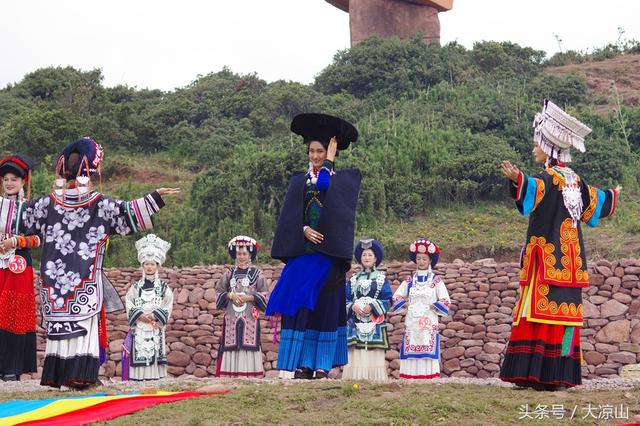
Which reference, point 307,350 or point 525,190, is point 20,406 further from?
point 525,190

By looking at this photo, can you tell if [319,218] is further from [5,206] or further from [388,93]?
[388,93]

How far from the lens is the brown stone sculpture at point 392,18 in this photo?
103 feet

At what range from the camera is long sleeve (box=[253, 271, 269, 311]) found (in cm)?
1317

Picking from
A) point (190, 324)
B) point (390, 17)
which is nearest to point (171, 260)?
point (190, 324)

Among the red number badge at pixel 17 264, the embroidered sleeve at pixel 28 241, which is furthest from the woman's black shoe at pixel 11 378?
the embroidered sleeve at pixel 28 241

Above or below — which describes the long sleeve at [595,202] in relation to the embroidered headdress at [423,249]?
above

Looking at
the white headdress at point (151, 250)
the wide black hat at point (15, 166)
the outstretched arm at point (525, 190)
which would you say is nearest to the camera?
the outstretched arm at point (525, 190)

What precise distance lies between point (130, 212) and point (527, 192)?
11.0ft

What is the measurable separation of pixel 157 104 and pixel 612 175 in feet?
42.0

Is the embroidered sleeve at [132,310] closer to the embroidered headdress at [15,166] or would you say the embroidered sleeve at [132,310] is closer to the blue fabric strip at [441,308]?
the embroidered headdress at [15,166]

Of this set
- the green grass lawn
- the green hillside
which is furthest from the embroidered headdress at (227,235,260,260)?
the green hillside

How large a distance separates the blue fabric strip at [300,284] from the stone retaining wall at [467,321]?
5824mm

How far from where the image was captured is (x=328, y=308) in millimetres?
9852

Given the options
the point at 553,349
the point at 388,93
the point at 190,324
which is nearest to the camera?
the point at 553,349
